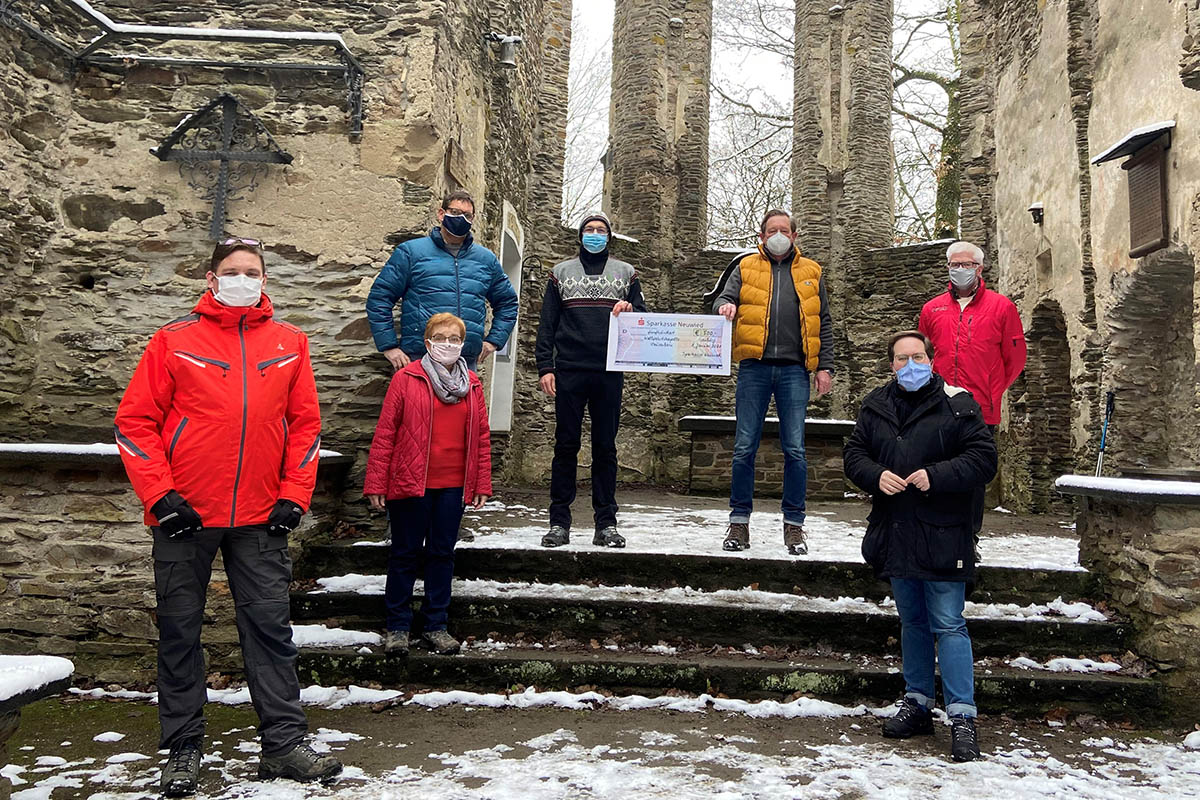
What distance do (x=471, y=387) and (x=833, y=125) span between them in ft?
48.0

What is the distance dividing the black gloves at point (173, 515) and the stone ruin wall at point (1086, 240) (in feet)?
22.6

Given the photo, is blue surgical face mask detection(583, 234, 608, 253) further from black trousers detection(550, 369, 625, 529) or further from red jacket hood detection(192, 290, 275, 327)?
red jacket hood detection(192, 290, 275, 327)

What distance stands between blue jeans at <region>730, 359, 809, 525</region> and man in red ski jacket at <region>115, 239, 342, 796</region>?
2681 mm

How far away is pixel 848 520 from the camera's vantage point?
705 cm

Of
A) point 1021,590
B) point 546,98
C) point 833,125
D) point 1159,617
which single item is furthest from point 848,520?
point 833,125

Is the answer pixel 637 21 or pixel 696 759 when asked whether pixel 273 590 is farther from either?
pixel 637 21

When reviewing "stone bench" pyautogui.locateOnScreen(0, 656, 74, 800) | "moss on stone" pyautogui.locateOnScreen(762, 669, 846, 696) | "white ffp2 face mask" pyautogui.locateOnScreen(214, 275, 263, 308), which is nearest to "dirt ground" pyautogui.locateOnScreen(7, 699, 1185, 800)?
"moss on stone" pyautogui.locateOnScreen(762, 669, 846, 696)

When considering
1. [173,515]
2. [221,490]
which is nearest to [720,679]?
[221,490]

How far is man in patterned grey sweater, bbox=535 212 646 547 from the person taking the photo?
194 inches

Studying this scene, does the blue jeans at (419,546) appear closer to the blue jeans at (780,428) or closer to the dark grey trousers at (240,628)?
the dark grey trousers at (240,628)

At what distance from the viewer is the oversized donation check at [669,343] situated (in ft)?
16.3

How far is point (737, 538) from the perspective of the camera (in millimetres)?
4941

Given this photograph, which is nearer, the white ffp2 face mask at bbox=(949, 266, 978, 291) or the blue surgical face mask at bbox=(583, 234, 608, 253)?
the white ffp2 face mask at bbox=(949, 266, 978, 291)

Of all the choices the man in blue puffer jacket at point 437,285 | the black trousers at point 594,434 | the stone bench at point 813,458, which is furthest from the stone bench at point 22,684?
the stone bench at point 813,458
